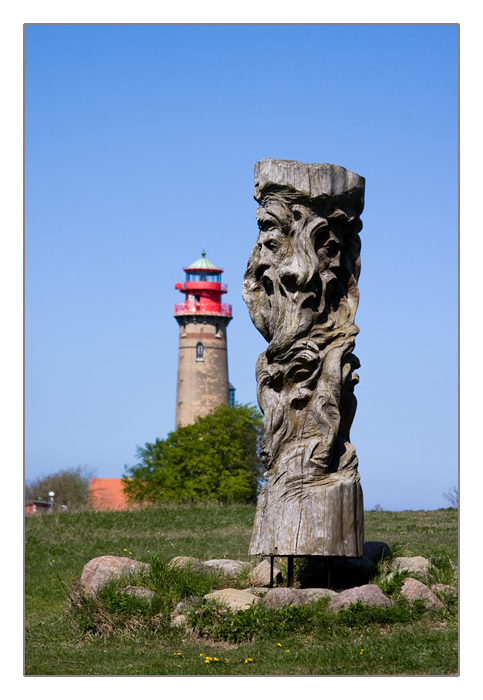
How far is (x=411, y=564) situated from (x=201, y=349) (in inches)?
1588

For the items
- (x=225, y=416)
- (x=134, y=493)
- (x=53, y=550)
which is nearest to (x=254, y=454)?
(x=225, y=416)

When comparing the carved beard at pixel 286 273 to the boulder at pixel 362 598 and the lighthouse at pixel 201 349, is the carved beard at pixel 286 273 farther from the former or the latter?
the lighthouse at pixel 201 349

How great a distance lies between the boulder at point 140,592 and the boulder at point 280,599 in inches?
48.7

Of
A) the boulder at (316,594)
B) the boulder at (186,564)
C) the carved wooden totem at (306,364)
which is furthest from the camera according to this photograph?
the boulder at (186,564)

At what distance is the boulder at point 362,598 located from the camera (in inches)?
395

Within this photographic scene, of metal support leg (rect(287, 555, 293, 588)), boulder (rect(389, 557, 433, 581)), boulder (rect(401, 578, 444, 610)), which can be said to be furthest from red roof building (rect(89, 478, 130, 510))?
boulder (rect(401, 578, 444, 610))

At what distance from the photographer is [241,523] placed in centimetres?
1920

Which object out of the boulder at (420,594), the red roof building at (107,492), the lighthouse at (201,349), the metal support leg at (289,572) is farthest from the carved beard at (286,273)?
the lighthouse at (201,349)

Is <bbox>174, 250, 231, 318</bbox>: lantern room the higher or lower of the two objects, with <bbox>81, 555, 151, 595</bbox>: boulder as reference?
higher

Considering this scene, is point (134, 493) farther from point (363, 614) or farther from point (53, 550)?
point (363, 614)

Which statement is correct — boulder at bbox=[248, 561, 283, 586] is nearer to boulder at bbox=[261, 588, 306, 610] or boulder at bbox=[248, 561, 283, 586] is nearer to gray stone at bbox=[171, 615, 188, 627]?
boulder at bbox=[261, 588, 306, 610]

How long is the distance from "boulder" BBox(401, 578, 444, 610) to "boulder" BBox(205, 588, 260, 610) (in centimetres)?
158

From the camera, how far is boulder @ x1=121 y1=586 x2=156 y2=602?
34.4 feet

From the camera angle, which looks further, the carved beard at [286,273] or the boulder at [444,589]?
the carved beard at [286,273]
